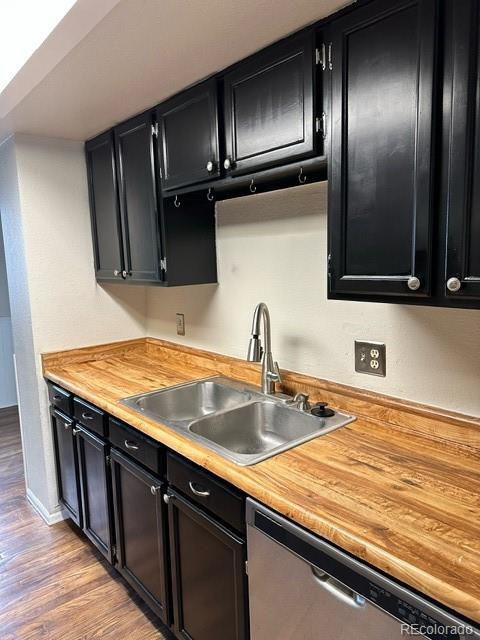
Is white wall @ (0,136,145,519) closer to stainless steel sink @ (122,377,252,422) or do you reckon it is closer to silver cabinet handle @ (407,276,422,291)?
stainless steel sink @ (122,377,252,422)

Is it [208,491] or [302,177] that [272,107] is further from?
[208,491]

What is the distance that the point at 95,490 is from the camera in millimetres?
2107

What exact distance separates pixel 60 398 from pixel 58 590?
2.94ft

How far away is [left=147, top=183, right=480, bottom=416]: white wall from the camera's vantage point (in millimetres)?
1392

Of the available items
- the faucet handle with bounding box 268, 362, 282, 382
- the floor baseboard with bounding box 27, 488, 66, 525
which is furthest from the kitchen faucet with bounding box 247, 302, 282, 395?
the floor baseboard with bounding box 27, 488, 66, 525

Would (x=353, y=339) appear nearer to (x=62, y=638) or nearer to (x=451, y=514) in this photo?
(x=451, y=514)

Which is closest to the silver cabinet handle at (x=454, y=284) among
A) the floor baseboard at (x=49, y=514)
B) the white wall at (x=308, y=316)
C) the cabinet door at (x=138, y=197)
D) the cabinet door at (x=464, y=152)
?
the cabinet door at (x=464, y=152)

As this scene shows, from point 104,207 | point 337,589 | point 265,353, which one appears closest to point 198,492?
point 337,589

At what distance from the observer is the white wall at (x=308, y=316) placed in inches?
54.8

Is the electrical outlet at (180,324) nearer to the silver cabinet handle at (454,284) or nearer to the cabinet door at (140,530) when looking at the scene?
the cabinet door at (140,530)

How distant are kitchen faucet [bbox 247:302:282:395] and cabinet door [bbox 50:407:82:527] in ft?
3.50

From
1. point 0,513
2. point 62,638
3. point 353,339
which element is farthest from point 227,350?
point 0,513

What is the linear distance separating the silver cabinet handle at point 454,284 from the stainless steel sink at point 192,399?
3.47 ft

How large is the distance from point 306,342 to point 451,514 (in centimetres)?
92
